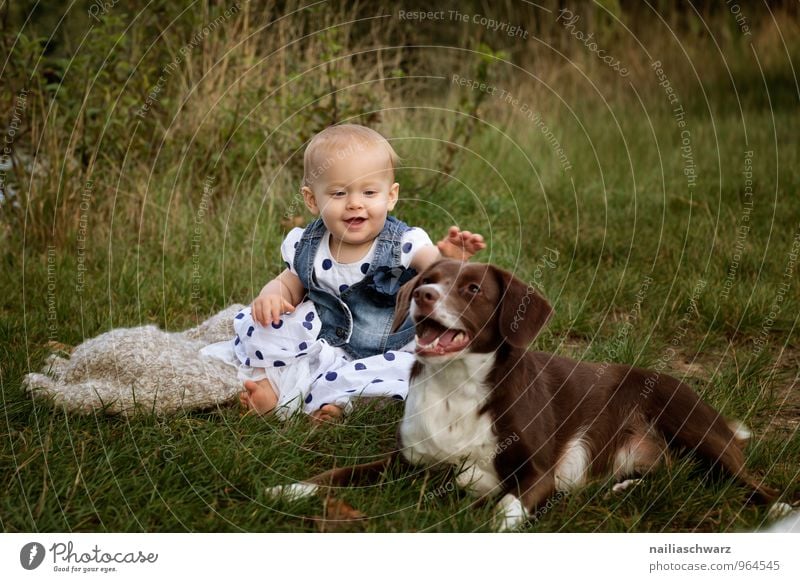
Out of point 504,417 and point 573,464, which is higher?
point 504,417

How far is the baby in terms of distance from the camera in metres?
4.22

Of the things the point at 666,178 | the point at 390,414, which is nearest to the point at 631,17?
the point at 666,178

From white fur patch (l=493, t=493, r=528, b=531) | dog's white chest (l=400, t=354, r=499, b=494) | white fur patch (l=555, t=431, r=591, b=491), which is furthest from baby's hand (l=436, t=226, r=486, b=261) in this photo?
white fur patch (l=493, t=493, r=528, b=531)

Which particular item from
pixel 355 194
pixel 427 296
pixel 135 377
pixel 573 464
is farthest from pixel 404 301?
pixel 135 377

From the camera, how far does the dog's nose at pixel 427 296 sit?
3305 mm

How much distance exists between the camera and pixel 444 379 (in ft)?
11.2

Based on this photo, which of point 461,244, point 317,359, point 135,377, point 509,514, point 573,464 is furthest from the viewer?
point 317,359

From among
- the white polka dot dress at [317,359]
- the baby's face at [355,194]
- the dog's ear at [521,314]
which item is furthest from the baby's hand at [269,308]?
the dog's ear at [521,314]

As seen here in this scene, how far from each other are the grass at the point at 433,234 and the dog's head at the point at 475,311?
0.59 metres

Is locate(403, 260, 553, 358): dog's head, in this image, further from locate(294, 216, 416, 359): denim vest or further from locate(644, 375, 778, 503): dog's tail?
locate(294, 216, 416, 359): denim vest

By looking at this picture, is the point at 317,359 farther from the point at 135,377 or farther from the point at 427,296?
the point at 427,296

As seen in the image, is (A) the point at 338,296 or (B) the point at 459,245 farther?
(A) the point at 338,296

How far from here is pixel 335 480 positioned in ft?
11.4

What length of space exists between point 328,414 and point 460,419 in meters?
0.98
